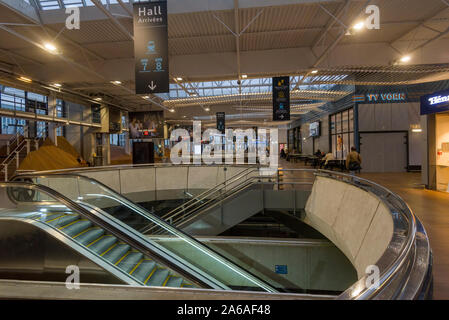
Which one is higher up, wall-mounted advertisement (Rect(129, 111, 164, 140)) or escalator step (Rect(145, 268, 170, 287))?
wall-mounted advertisement (Rect(129, 111, 164, 140))

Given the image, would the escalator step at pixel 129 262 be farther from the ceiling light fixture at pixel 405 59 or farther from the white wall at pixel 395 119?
the white wall at pixel 395 119

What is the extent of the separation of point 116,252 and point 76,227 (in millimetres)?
789

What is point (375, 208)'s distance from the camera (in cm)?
399

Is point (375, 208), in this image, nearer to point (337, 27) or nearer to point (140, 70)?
point (140, 70)

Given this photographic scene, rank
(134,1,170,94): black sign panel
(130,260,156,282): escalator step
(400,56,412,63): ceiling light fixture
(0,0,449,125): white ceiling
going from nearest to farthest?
(130,260,156,282): escalator step, (134,1,170,94): black sign panel, (0,0,449,125): white ceiling, (400,56,412,63): ceiling light fixture

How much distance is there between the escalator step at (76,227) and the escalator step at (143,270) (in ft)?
3.90

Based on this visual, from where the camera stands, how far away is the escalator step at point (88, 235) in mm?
4108

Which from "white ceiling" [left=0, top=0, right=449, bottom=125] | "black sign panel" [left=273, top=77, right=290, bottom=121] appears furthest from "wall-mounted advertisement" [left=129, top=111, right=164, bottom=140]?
"black sign panel" [left=273, top=77, right=290, bottom=121]

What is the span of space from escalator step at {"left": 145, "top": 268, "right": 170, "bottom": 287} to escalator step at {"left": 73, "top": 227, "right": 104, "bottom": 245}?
47.0 inches

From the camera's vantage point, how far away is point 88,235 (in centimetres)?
431

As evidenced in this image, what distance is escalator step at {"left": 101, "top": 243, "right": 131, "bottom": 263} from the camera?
4055mm

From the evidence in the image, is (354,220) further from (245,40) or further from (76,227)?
(245,40)

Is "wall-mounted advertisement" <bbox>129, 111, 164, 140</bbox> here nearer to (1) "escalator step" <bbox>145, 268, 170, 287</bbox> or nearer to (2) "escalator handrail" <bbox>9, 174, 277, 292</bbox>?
(2) "escalator handrail" <bbox>9, 174, 277, 292</bbox>
